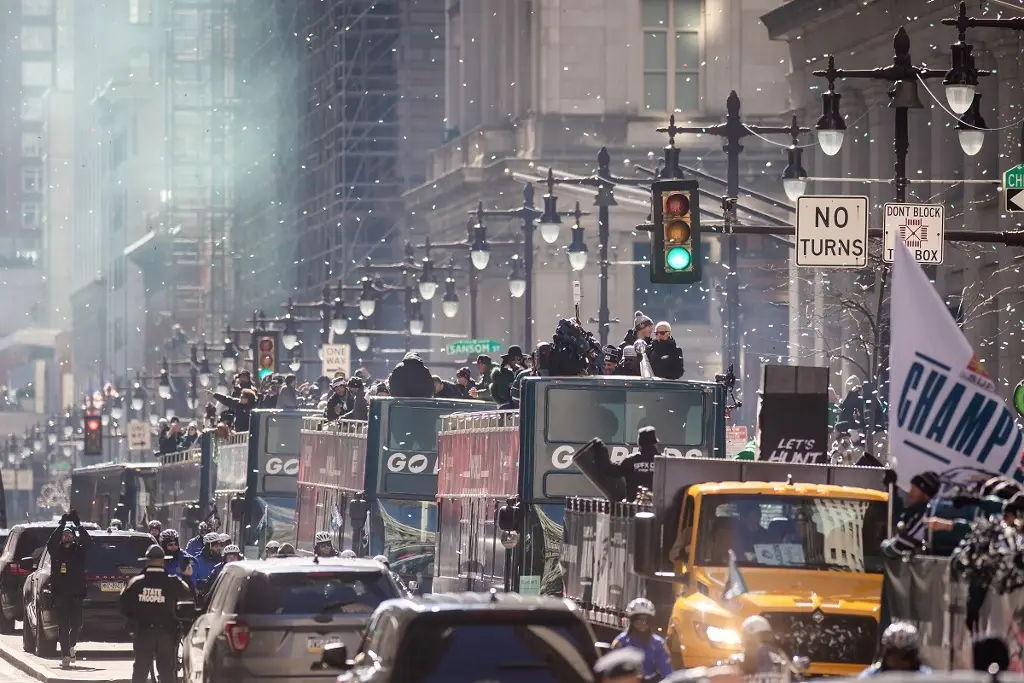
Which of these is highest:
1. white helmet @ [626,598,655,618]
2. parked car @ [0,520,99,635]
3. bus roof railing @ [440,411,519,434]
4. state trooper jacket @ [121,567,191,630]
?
bus roof railing @ [440,411,519,434]

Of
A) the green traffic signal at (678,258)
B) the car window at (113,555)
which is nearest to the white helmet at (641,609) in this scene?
the green traffic signal at (678,258)

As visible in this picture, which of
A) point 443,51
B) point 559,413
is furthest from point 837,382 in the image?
point 443,51

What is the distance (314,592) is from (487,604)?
521cm

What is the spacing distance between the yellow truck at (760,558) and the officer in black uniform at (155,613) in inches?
212

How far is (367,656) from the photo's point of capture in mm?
14305

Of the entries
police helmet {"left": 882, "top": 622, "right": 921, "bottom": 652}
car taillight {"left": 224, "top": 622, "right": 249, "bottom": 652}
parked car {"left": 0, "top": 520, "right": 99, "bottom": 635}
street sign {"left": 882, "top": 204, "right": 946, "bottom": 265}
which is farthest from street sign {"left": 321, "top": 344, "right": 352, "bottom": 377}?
police helmet {"left": 882, "top": 622, "right": 921, "bottom": 652}

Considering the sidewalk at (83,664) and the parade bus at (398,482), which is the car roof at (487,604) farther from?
the parade bus at (398,482)

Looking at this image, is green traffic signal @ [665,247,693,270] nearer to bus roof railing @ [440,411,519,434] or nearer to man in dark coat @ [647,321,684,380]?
man in dark coat @ [647,321,684,380]

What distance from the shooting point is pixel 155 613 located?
24281 millimetres

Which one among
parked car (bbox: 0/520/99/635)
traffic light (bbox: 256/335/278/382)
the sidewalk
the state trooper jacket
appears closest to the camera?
the state trooper jacket

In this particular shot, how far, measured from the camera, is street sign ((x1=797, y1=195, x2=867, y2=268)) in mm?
30094

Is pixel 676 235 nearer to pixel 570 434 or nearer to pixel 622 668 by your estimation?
pixel 570 434

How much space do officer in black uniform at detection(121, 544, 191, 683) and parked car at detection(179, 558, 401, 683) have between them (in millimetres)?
4960

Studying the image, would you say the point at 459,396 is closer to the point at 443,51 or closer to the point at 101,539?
the point at 101,539
